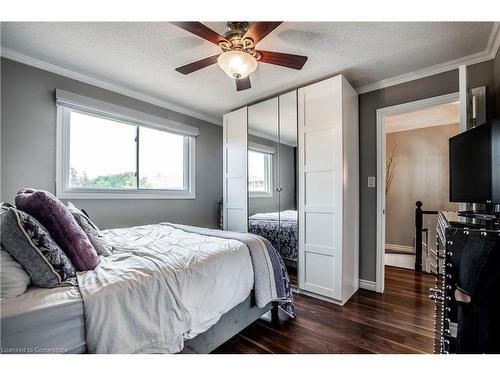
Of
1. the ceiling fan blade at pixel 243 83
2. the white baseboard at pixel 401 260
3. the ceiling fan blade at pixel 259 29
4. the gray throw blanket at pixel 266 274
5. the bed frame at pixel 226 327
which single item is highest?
the ceiling fan blade at pixel 259 29

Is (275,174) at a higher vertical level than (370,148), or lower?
lower

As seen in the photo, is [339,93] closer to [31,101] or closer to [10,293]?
[10,293]

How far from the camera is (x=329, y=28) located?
1788 mm

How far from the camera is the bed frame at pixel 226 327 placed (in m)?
1.35

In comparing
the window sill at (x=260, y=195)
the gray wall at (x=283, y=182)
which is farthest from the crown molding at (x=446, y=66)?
the window sill at (x=260, y=195)

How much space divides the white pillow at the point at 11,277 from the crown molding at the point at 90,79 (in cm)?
219

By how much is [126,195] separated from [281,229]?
6.57 feet

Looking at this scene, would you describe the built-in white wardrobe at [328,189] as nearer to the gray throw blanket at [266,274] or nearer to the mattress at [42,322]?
the gray throw blanket at [266,274]

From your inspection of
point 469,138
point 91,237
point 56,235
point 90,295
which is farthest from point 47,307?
point 469,138

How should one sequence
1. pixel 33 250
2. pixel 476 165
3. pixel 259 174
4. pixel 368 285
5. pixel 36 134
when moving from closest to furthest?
pixel 33 250, pixel 476 165, pixel 36 134, pixel 368 285, pixel 259 174

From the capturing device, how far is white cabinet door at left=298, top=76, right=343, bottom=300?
236 cm

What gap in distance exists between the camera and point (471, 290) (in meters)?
1.01

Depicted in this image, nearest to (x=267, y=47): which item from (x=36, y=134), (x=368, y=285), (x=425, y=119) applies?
(x=36, y=134)

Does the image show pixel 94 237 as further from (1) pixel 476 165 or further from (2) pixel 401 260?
(2) pixel 401 260
